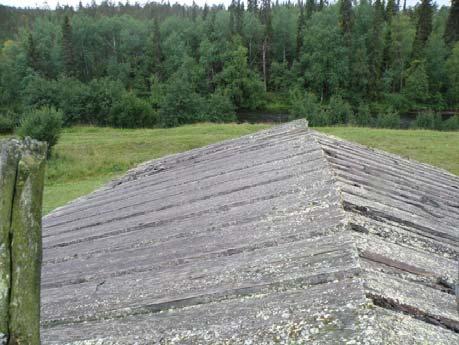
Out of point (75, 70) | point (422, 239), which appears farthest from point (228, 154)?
point (75, 70)

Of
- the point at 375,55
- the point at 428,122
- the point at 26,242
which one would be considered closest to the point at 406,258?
the point at 26,242

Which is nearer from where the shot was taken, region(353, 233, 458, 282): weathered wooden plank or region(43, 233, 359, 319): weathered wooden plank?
region(43, 233, 359, 319): weathered wooden plank

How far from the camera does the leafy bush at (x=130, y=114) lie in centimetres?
4641

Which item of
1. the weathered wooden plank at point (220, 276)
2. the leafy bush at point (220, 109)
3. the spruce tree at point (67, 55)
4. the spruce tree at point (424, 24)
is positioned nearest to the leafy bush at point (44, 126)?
the weathered wooden plank at point (220, 276)

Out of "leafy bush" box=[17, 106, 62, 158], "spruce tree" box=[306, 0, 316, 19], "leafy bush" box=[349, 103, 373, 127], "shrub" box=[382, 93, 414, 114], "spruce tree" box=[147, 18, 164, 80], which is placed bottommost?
"leafy bush" box=[349, 103, 373, 127]

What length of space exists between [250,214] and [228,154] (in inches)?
160

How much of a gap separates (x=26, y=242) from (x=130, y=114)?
4644 centimetres

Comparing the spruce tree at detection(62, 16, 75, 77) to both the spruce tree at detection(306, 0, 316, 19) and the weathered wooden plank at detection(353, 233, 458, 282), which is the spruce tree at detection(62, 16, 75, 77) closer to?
the spruce tree at detection(306, 0, 316, 19)

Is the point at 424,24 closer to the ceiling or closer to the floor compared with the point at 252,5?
closer to the floor

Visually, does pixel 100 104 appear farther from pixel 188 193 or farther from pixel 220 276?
pixel 220 276

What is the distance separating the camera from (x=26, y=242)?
218 centimetres

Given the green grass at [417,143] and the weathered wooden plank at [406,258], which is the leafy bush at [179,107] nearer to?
the green grass at [417,143]

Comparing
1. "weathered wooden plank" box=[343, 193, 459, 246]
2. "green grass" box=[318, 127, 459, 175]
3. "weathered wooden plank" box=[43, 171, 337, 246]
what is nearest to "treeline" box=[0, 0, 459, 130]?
"green grass" box=[318, 127, 459, 175]

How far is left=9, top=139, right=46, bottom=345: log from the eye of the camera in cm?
214
